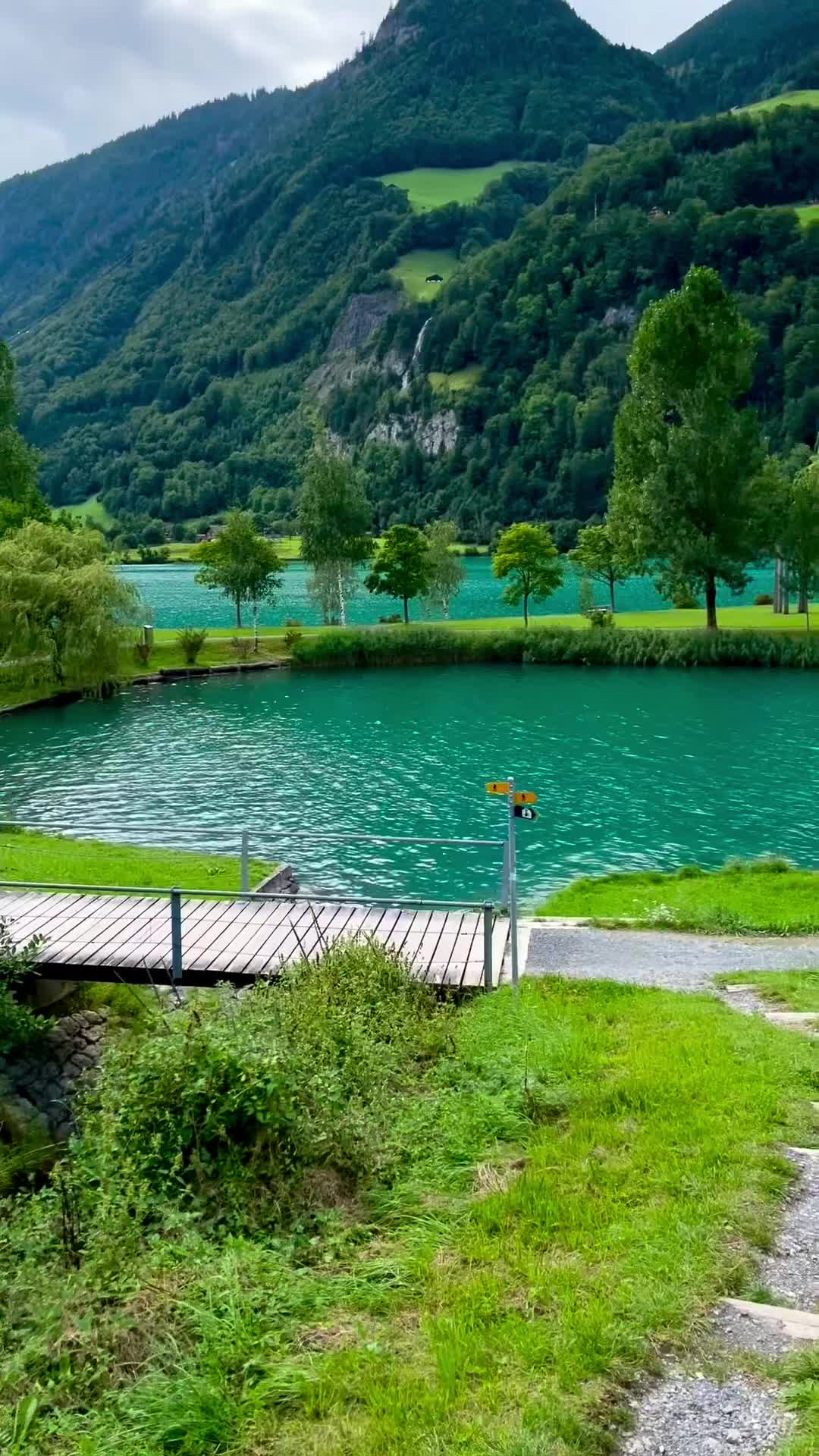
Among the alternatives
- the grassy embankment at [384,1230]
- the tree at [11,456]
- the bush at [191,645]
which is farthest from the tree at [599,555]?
the grassy embankment at [384,1230]

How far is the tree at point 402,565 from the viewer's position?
72688 millimetres

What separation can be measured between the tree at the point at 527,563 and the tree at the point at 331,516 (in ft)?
31.7

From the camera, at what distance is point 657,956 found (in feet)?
49.7

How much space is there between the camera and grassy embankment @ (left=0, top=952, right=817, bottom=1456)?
219 inches

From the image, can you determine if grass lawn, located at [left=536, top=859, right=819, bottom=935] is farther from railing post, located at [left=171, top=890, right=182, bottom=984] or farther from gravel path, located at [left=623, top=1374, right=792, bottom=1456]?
gravel path, located at [left=623, top=1374, right=792, bottom=1456]

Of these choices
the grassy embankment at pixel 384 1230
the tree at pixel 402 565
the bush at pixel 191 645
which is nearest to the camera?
the grassy embankment at pixel 384 1230

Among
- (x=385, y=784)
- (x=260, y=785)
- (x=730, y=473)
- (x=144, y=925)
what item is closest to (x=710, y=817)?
(x=385, y=784)

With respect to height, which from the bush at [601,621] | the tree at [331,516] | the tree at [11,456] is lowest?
the bush at [601,621]

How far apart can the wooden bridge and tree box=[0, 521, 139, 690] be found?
115 ft

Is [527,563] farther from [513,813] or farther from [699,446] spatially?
[513,813]


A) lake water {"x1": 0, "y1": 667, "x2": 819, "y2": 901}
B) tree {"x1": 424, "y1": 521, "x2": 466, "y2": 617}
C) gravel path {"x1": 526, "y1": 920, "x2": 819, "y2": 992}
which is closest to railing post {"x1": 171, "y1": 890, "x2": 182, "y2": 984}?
lake water {"x1": 0, "y1": 667, "x2": 819, "y2": 901}

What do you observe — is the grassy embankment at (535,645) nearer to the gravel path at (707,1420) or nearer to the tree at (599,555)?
the tree at (599,555)

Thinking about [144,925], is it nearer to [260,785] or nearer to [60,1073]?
[60,1073]

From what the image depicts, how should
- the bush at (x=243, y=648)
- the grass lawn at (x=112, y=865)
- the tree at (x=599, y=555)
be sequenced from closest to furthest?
the grass lawn at (x=112, y=865) < the bush at (x=243, y=648) < the tree at (x=599, y=555)
